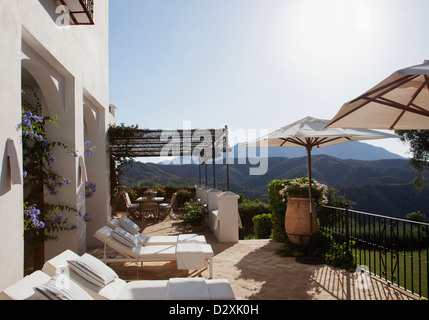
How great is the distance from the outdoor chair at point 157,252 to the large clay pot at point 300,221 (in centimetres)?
196

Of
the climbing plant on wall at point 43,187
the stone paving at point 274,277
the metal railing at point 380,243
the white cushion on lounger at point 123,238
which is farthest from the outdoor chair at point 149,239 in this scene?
the metal railing at point 380,243

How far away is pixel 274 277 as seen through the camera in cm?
448

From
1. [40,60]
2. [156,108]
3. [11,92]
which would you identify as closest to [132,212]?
[156,108]

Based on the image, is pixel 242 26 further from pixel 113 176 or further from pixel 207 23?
pixel 113 176

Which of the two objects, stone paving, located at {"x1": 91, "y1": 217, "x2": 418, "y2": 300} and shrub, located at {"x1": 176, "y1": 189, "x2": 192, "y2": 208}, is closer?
stone paving, located at {"x1": 91, "y1": 217, "x2": 418, "y2": 300}

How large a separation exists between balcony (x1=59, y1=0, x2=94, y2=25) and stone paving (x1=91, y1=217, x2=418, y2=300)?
160 inches

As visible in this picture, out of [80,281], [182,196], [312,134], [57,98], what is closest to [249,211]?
[182,196]

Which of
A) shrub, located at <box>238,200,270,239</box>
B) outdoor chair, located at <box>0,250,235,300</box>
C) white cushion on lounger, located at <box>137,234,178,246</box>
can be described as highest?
outdoor chair, located at <box>0,250,235,300</box>

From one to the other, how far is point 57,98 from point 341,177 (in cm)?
3314

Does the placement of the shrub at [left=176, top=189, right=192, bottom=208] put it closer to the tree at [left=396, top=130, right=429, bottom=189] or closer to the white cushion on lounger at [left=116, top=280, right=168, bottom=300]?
the tree at [left=396, top=130, right=429, bottom=189]

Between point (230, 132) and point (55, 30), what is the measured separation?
5.83 metres

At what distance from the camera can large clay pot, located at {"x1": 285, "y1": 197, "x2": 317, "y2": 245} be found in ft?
18.5

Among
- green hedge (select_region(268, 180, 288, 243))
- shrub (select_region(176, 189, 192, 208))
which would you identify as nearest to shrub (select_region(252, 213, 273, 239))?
green hedge (select_region(268, 180, 288, 243))

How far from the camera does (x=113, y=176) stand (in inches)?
363
